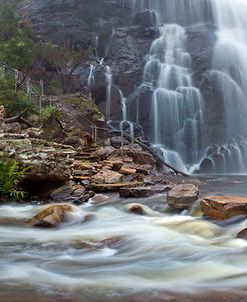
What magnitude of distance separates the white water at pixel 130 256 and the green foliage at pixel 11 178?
151cm

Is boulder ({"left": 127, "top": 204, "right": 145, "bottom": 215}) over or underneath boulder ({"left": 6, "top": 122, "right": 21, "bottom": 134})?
underneath

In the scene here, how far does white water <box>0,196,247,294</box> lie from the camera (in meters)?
5.22

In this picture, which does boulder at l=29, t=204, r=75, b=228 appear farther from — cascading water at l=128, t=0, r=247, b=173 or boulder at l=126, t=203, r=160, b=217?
cascading water at l=128, t=0, r=247, b=173

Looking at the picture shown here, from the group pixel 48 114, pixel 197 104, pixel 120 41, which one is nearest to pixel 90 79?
Answer: pixel 120 41

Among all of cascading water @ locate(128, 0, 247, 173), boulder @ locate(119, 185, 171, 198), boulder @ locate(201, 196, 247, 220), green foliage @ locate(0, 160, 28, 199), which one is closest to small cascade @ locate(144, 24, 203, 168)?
cascading water @ locate(128, 0, 247, 173)

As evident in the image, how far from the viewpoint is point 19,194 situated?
11031 mm

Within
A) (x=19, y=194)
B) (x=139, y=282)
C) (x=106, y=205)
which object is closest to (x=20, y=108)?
(x=19, y=194)

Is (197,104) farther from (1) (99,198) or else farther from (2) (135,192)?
(1) (99,198)

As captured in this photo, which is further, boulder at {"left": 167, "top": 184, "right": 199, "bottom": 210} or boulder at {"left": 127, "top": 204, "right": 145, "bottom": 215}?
boulder at {"left": 127, "top": 204, "right": 145, "bottom": 215}

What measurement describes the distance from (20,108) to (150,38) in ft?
66.7

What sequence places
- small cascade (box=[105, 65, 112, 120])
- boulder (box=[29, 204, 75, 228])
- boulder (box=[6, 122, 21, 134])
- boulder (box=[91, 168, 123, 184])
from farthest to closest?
small cascade (box=[105, 65, 112, 120])
boulder (box=[6, 122, 21, 134])
boulder (box=[91, 168, 123, 184])
boulder (box=[29, 204, 75, 228])

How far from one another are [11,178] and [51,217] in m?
2.69

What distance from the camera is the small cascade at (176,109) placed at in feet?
93.5

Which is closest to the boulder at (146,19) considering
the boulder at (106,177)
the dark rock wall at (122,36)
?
the dark rock wall at (122,36)
